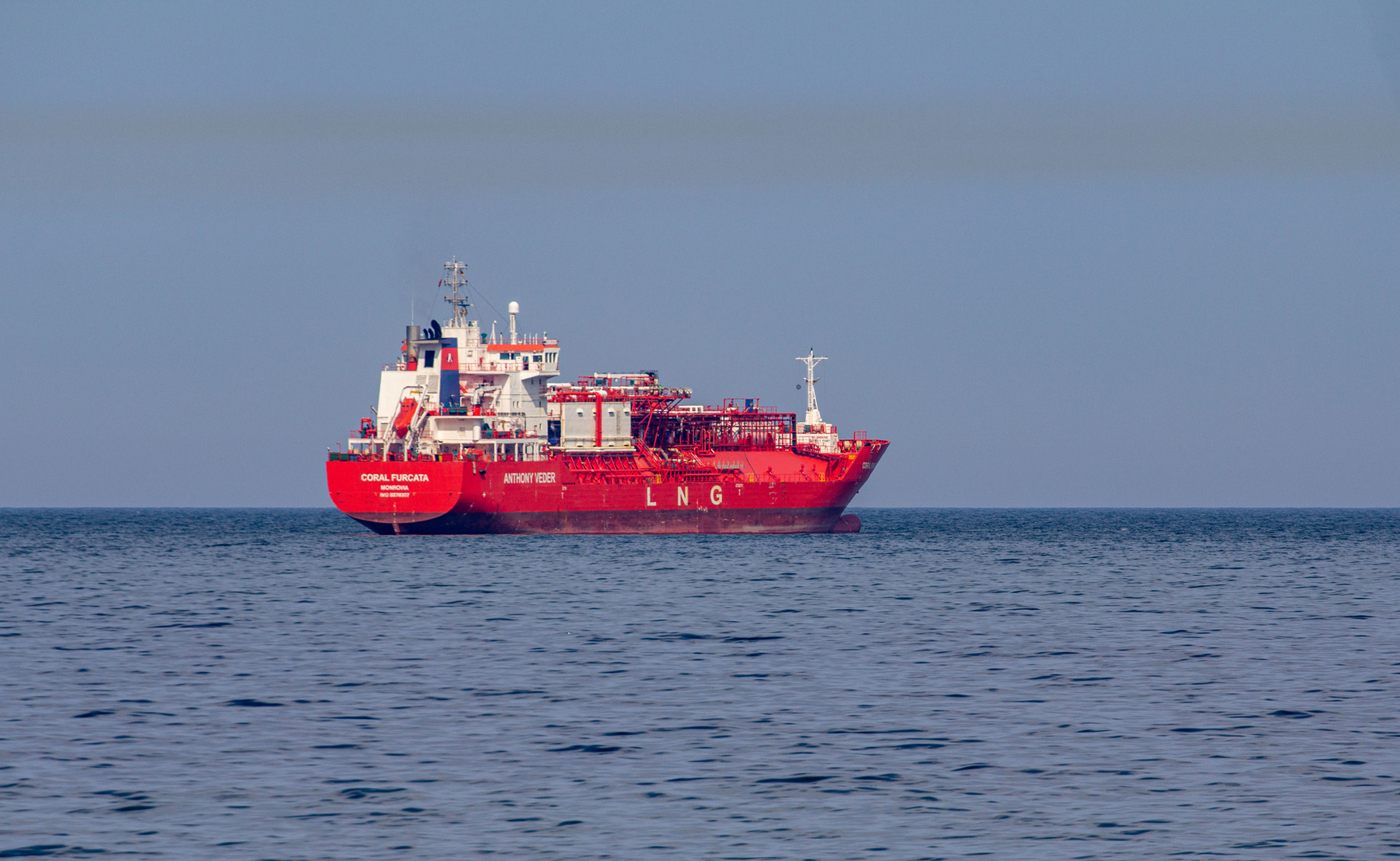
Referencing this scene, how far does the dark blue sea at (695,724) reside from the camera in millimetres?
16531

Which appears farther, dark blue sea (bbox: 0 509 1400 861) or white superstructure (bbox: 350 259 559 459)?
white superstructure (bbox: 350 259 559 459)

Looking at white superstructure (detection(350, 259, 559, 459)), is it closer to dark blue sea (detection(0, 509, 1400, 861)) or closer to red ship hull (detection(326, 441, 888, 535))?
red ship hull (detection(326, 441, 888, 535))

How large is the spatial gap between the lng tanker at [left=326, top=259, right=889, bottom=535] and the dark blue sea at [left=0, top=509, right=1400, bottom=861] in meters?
29.0

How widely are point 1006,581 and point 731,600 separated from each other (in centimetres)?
1491

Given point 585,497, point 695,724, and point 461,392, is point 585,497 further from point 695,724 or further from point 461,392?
point 695,724

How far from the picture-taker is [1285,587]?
53875 millimetres

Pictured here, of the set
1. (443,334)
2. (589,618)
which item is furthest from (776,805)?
(443,334)

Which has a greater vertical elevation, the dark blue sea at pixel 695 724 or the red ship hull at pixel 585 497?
the red ship hull at pixel 585 497

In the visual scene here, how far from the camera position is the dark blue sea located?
16.5 meters

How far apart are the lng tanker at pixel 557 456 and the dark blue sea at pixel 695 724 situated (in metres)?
29.0

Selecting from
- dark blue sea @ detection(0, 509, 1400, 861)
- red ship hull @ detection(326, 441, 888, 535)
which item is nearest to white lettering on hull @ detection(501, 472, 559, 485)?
red ship hull @ detection(326, 441, 888, 535)

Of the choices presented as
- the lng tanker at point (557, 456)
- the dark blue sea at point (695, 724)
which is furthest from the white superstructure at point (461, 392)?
the dark blue sea at point (695, 724)

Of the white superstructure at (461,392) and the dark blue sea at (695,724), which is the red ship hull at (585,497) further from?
the dark blue sea at (695,724)

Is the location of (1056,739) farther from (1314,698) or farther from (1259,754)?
(1314,698)
